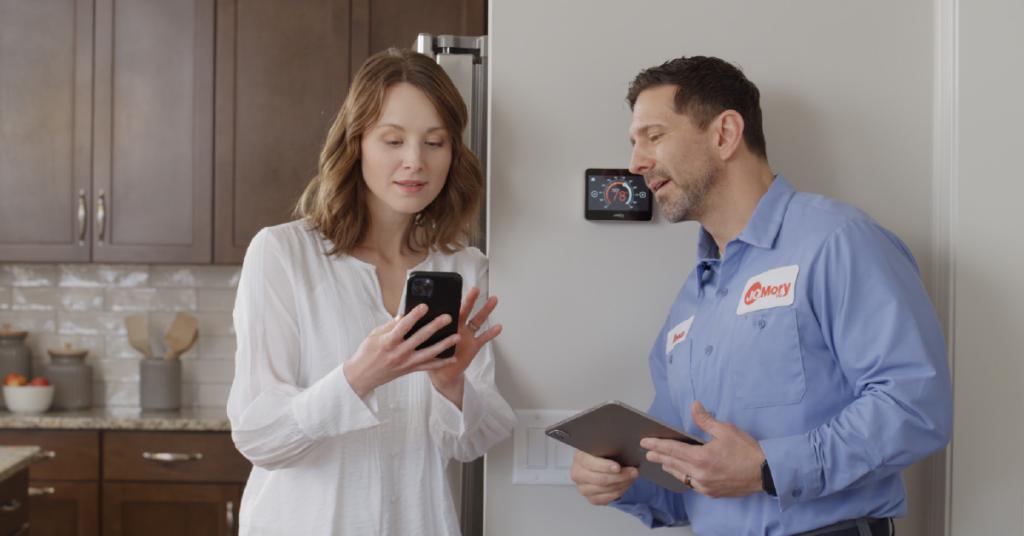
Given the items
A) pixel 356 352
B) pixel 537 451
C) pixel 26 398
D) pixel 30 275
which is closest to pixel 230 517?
pixel 26 398

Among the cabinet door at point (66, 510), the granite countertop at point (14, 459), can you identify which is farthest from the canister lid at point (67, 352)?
the granite countertop at point (14, 459)

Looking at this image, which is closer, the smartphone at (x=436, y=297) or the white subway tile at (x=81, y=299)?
the smartphone at (x=436, y=297)

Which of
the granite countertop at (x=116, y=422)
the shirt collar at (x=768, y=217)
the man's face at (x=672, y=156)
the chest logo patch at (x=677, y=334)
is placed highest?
the man's face at (x=672, y=156)

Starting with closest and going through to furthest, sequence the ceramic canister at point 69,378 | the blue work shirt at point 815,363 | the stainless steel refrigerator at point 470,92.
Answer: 1. the blue work shirt at point 815,363
2. the stainless steel refrigerator at point 470,92
3. the ceramic canister at point 69,378

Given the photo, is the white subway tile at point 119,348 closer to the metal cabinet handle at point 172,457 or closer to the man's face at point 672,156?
the metal cabinet handle at point 172,457

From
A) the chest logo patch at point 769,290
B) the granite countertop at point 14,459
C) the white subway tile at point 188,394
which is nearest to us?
the chest logo patch at point 769,290

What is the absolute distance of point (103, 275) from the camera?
4.00 metres

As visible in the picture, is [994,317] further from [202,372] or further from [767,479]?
[202,372]

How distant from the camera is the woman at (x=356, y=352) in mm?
1760

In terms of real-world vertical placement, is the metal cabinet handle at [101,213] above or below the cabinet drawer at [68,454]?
above

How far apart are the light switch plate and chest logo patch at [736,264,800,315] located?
47cm

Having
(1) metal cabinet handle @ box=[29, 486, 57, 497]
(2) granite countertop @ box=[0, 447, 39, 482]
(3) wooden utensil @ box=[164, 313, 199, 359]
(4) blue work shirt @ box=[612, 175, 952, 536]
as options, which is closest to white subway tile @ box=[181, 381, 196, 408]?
(3) wooden utensil @ box=[164, 313, 199, 359]

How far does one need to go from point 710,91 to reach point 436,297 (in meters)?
0.53

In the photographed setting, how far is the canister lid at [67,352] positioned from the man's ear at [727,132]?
2901 mm
